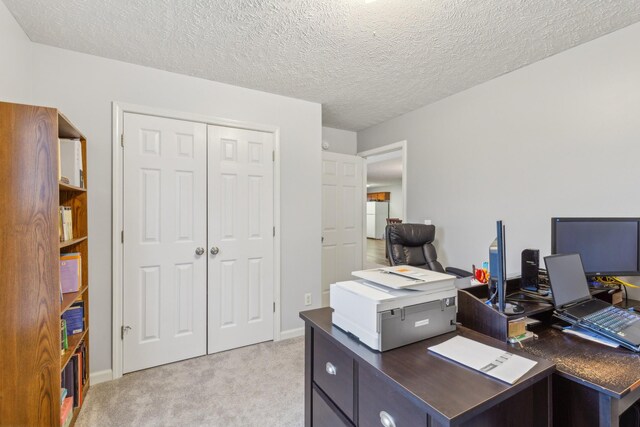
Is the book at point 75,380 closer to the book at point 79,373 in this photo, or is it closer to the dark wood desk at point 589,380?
the book at point 79,373

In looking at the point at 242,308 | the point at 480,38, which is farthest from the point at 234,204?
the point at 480,38

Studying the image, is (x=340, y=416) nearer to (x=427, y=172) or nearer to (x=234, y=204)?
(x=234, y=204)

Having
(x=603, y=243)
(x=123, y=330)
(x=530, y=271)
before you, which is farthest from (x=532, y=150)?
(x=123, y=330)

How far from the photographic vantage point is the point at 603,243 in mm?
1638

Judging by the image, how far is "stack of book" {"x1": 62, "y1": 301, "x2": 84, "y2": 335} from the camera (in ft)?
6.07

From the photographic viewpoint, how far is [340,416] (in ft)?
3.72

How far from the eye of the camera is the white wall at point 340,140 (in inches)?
158

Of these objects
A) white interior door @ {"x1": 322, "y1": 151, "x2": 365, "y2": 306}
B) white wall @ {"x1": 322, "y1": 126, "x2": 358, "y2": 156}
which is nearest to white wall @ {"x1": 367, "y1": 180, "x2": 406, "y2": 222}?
white wall @ {"x1": 322, "y1": 126, "x2": 358, "y2": 156}

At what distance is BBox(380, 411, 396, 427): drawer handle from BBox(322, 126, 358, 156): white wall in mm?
3423

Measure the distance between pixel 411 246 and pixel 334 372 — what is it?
1.89 metres

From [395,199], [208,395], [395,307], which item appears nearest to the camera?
[395,307]

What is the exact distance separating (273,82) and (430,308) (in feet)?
7.42

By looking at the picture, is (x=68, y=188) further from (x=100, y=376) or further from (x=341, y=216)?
(x=341, y=216)

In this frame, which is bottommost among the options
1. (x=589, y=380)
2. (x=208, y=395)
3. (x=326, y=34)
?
(x=208, y=395)
